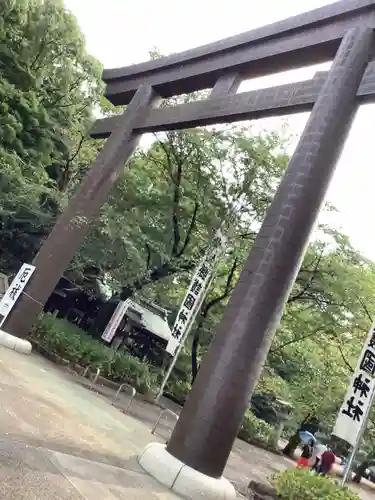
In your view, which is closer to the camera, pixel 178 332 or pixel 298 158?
pixel 298 158

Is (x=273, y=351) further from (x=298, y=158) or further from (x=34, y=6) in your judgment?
(x=34, y=6)

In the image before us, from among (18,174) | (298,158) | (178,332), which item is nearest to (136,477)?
(298,158)

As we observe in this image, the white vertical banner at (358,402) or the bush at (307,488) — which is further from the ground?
the white vertical banner at (358,402)

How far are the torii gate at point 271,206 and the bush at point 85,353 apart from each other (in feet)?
10.3

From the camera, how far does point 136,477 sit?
16.5ft

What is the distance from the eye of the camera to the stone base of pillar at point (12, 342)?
432 inches

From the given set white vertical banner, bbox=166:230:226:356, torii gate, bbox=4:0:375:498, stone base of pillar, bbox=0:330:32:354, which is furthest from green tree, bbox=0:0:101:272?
white vertical banner, bbox=166:230:226:356

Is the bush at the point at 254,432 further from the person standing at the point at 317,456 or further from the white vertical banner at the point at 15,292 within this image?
the white vertical banner at the point at 15,292

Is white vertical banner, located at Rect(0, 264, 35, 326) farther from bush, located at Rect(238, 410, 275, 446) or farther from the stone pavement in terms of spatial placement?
bush, located at Rect(238, 410, 275, 446)

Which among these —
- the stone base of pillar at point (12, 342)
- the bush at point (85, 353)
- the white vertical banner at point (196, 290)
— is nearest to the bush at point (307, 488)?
the white vertical banner at point (196, 290)

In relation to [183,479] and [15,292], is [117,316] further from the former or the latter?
[183,479]

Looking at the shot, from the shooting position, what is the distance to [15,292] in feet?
37.7

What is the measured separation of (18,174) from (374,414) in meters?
17.8

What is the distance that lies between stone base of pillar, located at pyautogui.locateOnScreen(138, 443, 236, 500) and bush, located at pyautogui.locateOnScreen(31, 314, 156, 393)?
9575mm
